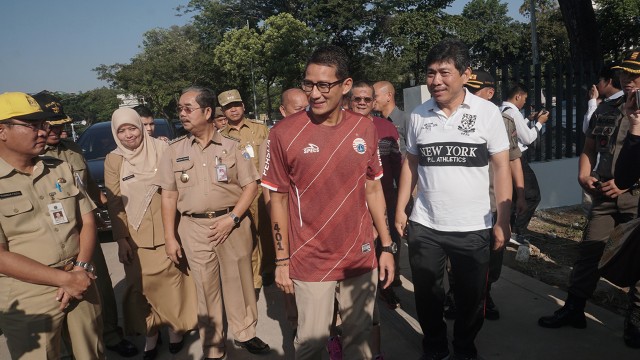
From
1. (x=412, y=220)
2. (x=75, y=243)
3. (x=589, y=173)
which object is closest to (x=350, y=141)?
(x=412, y=220)

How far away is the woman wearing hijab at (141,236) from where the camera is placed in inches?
137

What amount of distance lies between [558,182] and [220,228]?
5997mm

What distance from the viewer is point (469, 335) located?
9.93ft

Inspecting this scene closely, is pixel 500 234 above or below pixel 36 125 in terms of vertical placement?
below

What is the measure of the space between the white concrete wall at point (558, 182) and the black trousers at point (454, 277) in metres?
4.72

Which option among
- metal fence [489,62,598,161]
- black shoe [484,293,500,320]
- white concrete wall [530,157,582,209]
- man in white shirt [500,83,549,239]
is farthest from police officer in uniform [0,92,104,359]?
white concrete wall [530,157,582,209]

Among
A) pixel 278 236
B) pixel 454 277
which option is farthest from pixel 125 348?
pixel 454 277

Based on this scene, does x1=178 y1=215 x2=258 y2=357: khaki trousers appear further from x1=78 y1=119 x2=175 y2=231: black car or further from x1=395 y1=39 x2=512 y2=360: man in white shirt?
x1=78 y1=119 x2=175 y2=231: black car

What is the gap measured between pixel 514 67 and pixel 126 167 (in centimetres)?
542

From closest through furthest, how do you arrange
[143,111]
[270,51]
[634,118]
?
[634,118]
[143,111]
[270,51]

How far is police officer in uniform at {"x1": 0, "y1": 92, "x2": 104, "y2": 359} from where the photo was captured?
2232mm

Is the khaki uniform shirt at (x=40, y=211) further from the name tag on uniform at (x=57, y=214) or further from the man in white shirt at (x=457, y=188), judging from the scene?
the man in white shirt at (x=457, y=188)

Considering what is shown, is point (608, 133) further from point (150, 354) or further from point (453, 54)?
point (150, 354)

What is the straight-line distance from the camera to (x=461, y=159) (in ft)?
9.14
